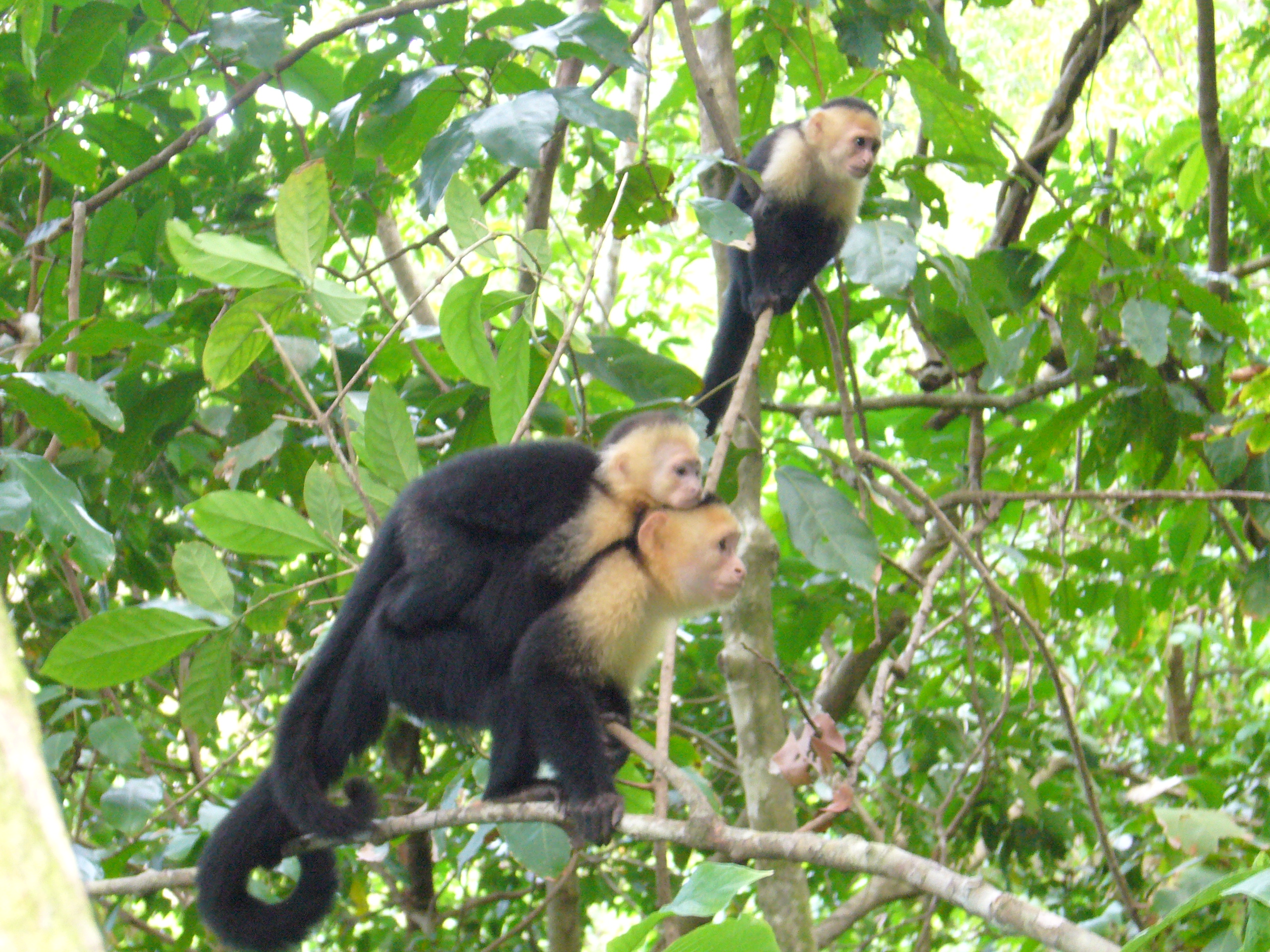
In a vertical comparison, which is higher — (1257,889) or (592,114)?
(592,114)

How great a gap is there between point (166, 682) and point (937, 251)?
9.63 feet

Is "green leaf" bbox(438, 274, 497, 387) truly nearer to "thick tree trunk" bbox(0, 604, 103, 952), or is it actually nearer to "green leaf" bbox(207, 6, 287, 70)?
"green leaf" bbox(207, 6, 287, 70)

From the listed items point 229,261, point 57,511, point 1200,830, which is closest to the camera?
point 1200,830

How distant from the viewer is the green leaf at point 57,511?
6.04 feet

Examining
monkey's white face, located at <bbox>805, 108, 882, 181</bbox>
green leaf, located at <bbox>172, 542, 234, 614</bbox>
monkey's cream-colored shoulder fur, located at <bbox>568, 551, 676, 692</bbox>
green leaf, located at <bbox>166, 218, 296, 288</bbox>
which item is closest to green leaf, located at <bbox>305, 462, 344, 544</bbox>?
green leaf, located at <bbox>172, 542, 234, 614</bbox>

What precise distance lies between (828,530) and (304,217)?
1.16 meters

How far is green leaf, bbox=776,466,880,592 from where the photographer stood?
220cm

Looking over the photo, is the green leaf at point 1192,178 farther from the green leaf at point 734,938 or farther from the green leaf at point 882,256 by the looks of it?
the green leaf at point 734,938

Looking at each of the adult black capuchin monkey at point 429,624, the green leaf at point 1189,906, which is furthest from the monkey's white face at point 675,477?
the green leaf at point 1189,906

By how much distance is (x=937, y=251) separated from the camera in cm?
235

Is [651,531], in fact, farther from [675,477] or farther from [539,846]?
[539,846]

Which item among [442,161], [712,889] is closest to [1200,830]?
[712,889]

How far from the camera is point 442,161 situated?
1960 millimetres

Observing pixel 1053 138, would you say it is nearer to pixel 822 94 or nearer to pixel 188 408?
pixel 822 94
